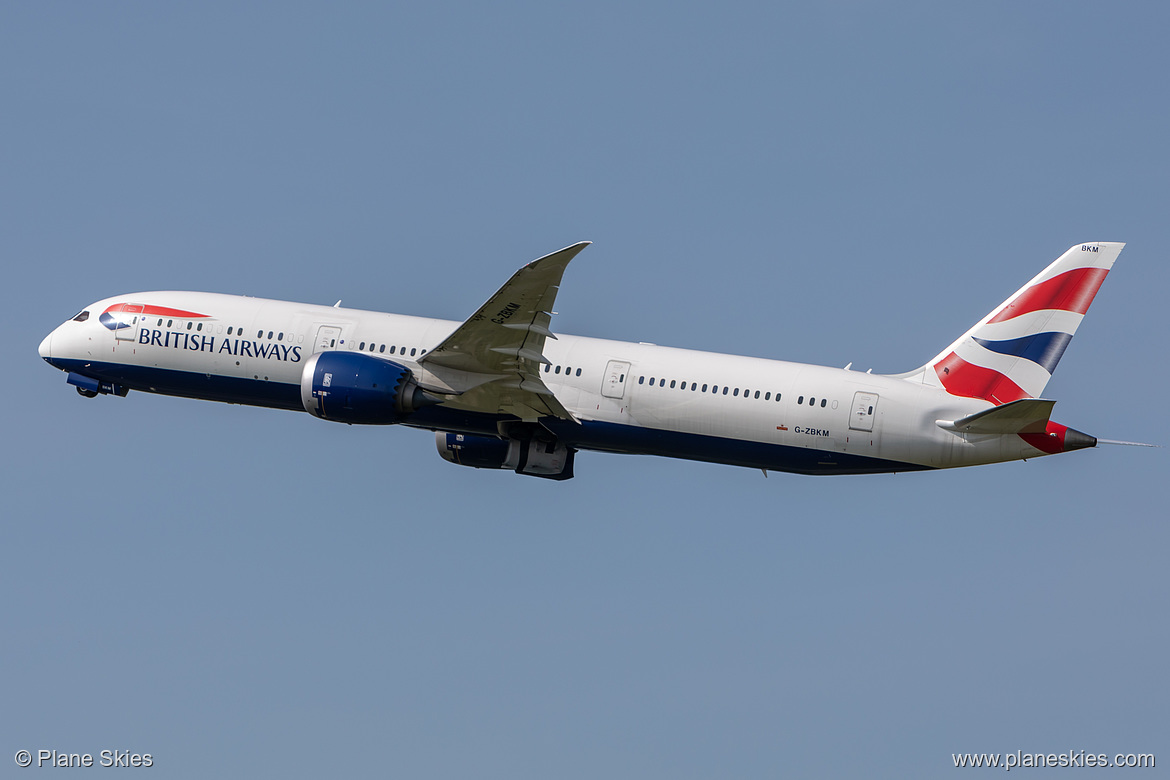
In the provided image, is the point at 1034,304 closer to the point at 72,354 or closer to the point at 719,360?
the point at 719,360

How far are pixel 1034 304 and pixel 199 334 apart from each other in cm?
2872

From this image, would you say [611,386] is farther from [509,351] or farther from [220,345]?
[220,345]

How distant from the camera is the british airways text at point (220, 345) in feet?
158

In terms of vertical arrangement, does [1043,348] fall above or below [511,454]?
above

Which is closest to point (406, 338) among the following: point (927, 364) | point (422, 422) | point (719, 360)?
point (422, 422)

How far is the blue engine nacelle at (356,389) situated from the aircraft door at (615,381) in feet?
20.8

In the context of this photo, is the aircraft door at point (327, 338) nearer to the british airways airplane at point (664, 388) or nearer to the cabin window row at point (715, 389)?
the british airways airplane at point (664, 388)

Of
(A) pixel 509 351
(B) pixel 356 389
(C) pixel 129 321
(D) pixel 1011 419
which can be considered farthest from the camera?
(C) pixel 129 321

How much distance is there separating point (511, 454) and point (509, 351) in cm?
521

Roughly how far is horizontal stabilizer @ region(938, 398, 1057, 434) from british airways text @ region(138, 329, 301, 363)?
22.5m

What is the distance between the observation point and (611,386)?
46.1m

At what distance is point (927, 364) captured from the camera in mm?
46062

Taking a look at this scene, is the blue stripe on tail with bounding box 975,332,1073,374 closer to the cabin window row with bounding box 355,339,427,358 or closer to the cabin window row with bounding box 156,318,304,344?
the cabin window row with bounding box 355,339,427,358

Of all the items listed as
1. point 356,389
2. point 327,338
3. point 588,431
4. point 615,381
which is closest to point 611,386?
point 615,381
